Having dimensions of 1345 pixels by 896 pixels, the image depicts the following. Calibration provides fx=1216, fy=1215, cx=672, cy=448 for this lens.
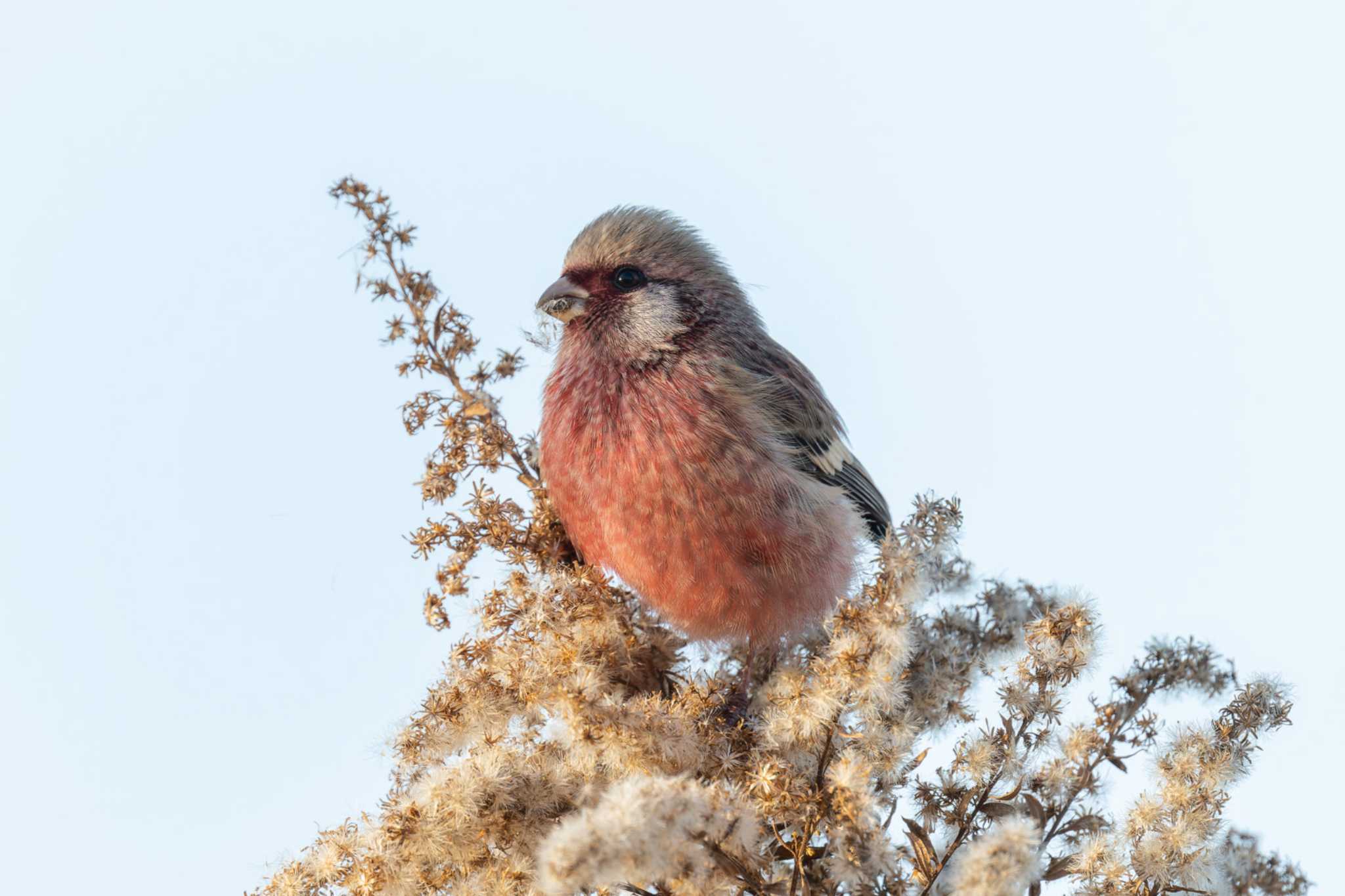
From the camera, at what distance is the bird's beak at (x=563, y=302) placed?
344 centimetres

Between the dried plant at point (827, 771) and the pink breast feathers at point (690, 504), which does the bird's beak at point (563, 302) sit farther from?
the dried plant at point (827, 771)

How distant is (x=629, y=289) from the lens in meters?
3.47

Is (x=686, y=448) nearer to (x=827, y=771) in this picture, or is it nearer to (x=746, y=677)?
(x=746, y=677)

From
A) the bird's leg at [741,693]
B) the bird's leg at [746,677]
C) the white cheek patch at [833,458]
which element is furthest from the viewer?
the white cheek patch at [833,458]

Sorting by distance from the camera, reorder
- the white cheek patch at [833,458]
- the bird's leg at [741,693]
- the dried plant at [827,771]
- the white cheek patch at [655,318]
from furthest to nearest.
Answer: the white cheek patch at [833,458]
the white cheek patch at [655,318]
the bird's leg at [741,693]
the dried plant at [827,771]

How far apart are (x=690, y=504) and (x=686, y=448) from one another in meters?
0.16

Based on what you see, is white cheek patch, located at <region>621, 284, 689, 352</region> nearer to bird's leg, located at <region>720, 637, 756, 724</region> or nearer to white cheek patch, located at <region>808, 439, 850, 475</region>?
white cheek patch, located at <region>808, 439, 850, 475</region>

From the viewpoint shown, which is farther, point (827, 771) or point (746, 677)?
point (746, 677)

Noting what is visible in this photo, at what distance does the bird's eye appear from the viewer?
11.4 ft

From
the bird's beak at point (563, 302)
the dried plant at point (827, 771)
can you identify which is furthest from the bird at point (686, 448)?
the dried plant at point (827, 771)

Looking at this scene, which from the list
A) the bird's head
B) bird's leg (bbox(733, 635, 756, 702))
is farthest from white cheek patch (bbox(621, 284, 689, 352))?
bird's leg (bbox(733, 635, 756, 702))

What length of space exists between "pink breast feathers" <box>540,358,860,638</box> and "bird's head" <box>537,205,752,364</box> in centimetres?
11

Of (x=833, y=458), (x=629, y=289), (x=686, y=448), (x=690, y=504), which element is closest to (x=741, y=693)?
(x=690, y=504)

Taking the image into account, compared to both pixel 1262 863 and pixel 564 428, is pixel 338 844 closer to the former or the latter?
pixel 564 428
